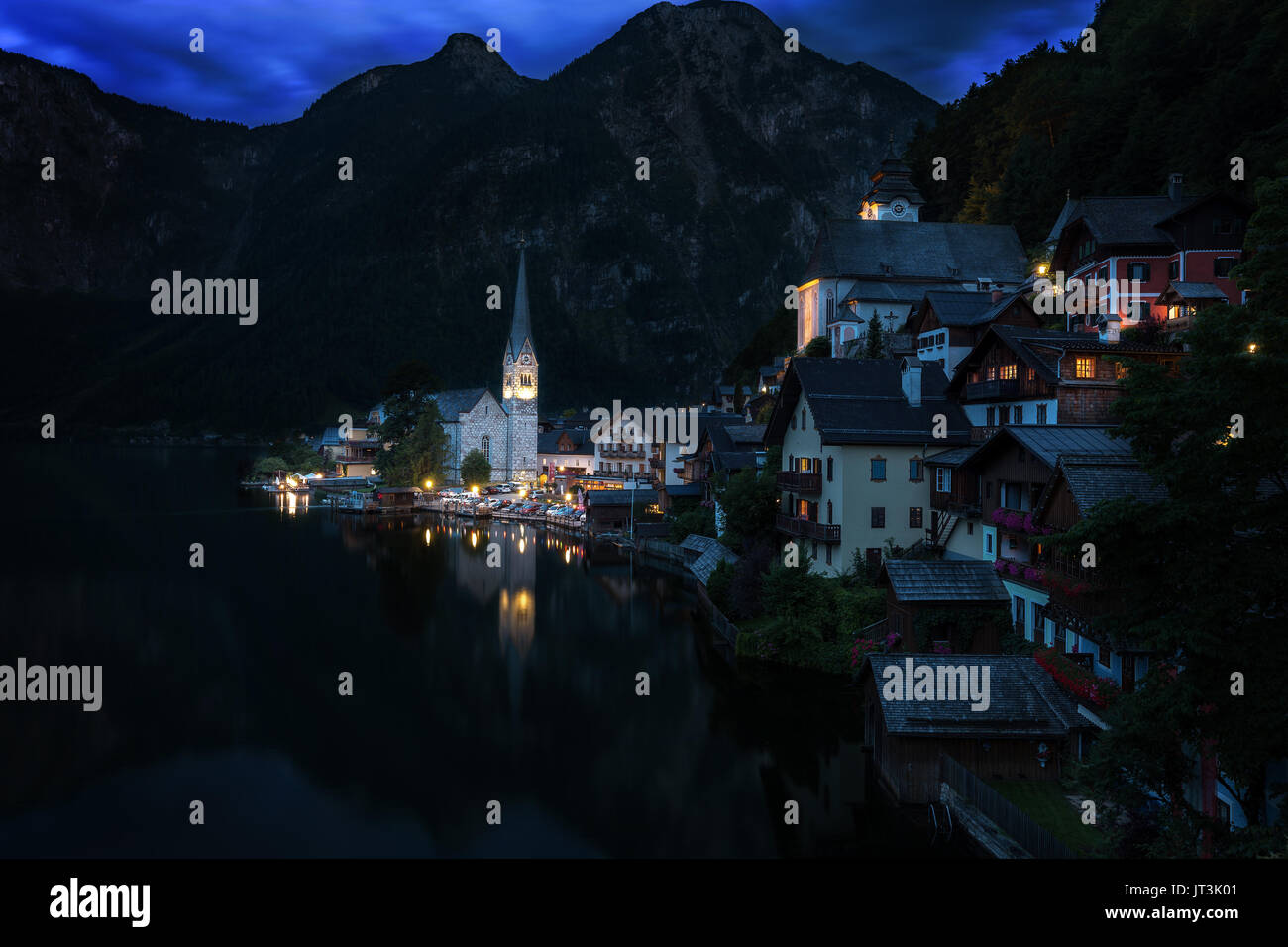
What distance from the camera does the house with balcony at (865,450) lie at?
132 ft

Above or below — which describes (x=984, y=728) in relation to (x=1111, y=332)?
below

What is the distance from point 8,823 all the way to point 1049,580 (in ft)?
102

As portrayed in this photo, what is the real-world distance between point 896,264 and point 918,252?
2935mm

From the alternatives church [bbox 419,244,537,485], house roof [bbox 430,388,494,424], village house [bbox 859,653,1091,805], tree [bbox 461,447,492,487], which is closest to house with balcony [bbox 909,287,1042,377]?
village house [bbox 859,653,1091,805]

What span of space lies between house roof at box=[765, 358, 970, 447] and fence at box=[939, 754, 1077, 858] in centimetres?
1943

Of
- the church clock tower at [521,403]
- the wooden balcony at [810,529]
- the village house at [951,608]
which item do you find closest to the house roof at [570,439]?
the church clock tower at [521,403]

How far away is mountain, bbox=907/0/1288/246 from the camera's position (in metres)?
54.0

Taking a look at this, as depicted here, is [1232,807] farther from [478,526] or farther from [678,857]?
[478,526]

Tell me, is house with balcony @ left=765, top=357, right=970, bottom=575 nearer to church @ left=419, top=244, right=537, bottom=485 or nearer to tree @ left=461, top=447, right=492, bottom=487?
tree @ left=461, top=447, right=492, bottom=487

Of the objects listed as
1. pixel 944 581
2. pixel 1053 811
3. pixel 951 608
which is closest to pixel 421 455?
pixel 944 581

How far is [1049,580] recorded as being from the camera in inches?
1054

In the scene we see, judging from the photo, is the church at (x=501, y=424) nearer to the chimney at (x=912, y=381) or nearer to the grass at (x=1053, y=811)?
the chimney at (x=912, y=381)

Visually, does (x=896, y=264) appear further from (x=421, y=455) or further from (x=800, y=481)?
(x=421, y=455)

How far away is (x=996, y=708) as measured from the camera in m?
23.3
